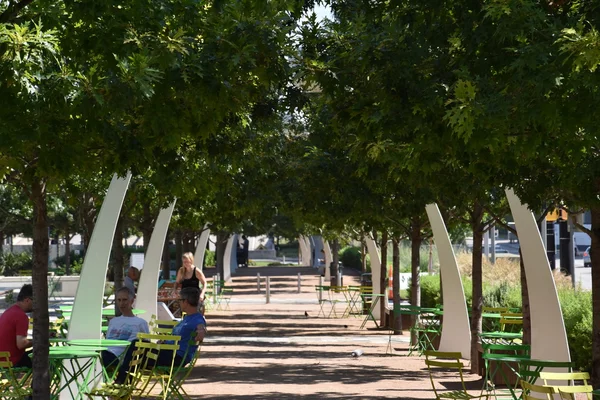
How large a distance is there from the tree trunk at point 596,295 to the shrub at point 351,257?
50490 mm

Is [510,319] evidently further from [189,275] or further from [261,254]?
[261,254]

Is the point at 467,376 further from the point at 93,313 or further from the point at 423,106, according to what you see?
the point at 423,106

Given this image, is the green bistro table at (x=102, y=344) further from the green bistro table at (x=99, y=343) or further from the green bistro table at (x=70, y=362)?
the green bistro table at (x=70, y=362)

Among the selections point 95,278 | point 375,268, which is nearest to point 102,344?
point 95,278

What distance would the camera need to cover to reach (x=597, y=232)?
8.28 m

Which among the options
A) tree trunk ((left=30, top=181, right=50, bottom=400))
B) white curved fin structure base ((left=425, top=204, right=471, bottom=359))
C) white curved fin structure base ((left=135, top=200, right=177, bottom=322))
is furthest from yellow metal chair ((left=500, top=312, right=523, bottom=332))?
tree trunk ((left=30, top=181, right=50, bottom=400))

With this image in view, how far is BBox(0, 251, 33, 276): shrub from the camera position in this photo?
4897cm

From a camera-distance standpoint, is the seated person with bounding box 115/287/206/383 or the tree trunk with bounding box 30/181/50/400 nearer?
the tree trunk with bounding box 30/181/50/400

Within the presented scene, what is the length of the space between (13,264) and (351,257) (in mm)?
23388

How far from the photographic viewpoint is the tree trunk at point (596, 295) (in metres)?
8.02

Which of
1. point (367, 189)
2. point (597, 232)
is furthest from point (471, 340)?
point (597, 232)

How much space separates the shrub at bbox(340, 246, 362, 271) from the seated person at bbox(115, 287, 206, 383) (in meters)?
48.7

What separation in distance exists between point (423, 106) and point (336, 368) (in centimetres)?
912

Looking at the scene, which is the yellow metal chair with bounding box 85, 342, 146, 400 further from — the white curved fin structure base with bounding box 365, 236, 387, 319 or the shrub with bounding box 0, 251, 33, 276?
the shrub with bounding box 0, 251, 33, 276
